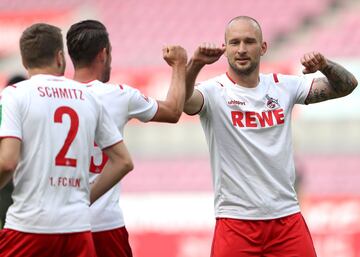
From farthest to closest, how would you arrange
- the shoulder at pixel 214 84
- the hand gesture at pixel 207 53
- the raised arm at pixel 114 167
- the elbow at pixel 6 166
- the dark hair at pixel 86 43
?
the shoulder at pixel 214 84, the hand gesture at pixel 207 53, the dark hair at pixel 86 43, the raised arm at pixel 114 167, the elbow at pixel 6 166

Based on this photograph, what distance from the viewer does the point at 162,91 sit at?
1866 cm

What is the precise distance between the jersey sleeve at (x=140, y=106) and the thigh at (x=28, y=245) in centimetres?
110

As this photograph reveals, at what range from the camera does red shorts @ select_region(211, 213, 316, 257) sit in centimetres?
632

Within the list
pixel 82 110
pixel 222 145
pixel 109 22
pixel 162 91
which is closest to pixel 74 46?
pixel 82 110

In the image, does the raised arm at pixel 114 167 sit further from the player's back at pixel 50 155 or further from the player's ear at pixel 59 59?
the player's ear at pixel 59 59

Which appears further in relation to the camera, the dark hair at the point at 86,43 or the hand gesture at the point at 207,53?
the hand gesture at the point at 207,53

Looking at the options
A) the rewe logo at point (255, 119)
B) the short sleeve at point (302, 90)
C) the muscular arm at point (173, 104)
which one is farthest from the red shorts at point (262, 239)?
the muscular arm at point (173, 104)

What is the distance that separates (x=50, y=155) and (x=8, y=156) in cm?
23

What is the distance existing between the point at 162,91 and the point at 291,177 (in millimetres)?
12260

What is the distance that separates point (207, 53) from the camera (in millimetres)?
6086

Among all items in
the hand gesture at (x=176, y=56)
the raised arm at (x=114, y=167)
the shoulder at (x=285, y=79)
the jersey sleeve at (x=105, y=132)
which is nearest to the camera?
the jersey sleeve at (x=105, y=132)

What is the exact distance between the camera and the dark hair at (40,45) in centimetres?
501

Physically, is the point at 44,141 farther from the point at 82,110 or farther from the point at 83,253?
the point at 83,253

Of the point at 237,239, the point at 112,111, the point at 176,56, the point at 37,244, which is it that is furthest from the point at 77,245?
the point at 237,239
